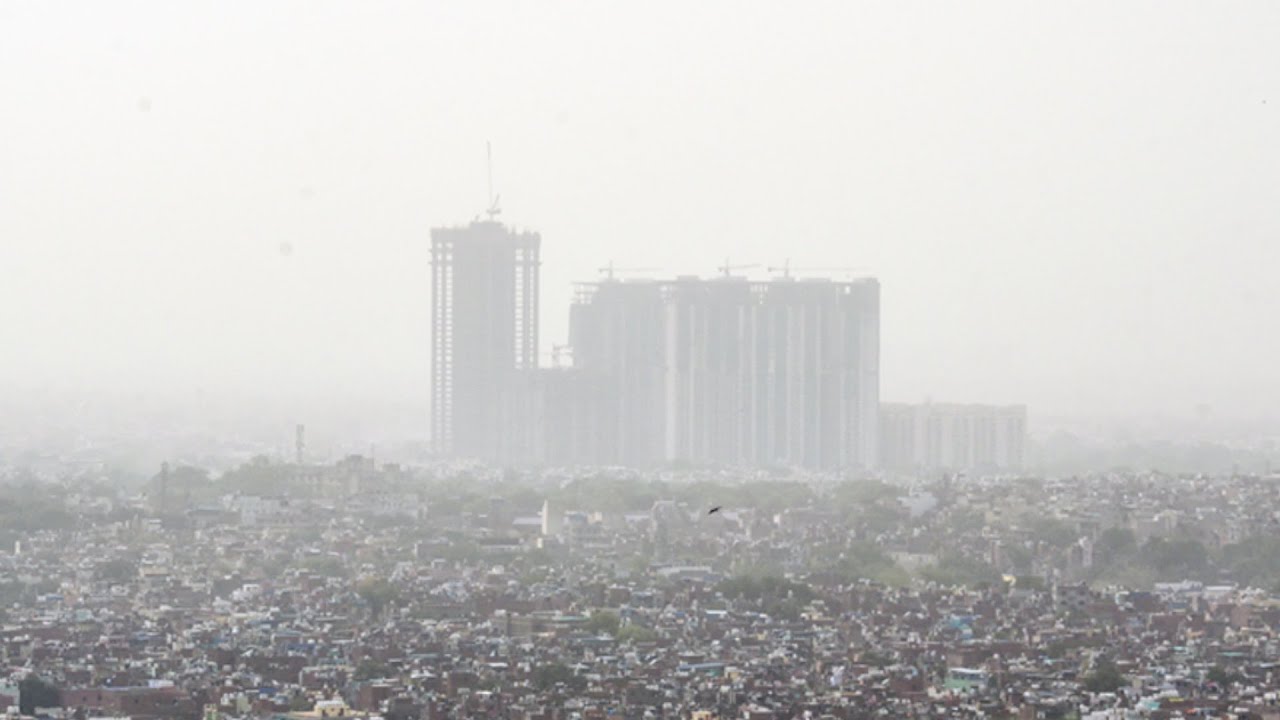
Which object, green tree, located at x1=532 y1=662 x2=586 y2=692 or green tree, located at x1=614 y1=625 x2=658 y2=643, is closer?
green tree, located at x1=532 y1=662 x2=586 y2=692

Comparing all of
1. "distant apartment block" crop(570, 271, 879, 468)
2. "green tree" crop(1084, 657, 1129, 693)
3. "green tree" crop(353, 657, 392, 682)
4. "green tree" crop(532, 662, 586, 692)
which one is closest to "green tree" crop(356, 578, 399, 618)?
"green tree" crop(353, 657, 392, 682)

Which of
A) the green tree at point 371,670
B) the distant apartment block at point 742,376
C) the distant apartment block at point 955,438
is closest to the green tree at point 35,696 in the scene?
the green tree at point 371,670

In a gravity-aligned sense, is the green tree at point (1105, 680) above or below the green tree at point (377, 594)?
above

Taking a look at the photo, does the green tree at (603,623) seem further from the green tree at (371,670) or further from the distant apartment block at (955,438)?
the distant apartment block at (955,438)

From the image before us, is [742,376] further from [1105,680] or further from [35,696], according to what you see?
[35,696]

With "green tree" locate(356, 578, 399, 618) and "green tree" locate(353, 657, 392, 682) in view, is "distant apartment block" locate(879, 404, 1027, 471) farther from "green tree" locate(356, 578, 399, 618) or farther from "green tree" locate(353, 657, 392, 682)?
"green tree" locate(353, 657, 392, 682)

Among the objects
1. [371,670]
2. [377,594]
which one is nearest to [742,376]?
[377,594]
